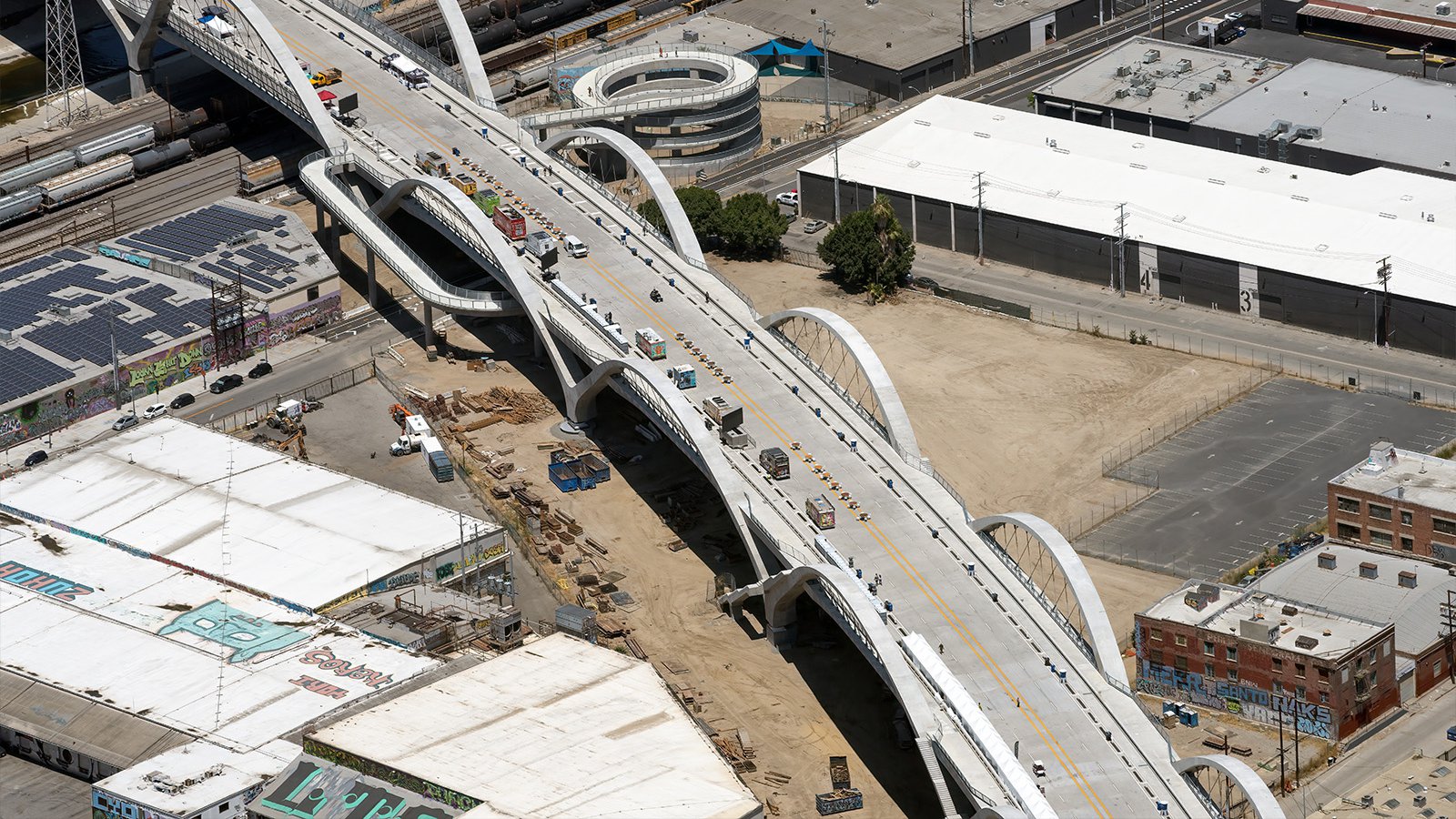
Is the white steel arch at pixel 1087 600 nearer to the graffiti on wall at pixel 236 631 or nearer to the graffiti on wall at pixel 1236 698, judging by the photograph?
the graffiti on wall at pixel 1236 698

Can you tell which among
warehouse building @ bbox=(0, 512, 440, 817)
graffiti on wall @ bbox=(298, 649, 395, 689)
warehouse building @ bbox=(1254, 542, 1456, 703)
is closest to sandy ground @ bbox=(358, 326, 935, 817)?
warehouse building @ bbox=(0, 512, 440, 817)

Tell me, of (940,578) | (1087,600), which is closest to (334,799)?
(940,578)

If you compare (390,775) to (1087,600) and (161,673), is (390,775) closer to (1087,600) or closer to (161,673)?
(161,673)

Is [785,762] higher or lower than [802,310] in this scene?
lower

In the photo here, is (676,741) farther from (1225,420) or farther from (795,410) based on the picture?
(1225,420)

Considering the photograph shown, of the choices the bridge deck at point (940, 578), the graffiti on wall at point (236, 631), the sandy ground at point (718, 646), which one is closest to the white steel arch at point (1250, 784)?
the bridge deck at point (940, 578)

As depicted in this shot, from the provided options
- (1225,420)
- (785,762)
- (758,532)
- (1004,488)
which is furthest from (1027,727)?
(1225,420)
